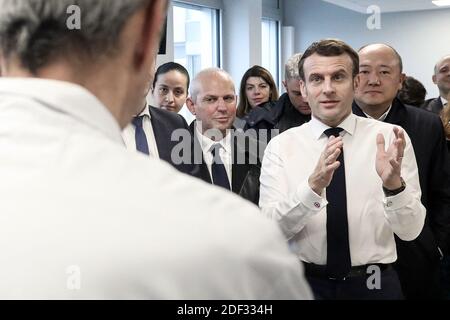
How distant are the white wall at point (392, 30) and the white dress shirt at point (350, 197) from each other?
6.80 metres

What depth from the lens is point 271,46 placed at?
8.37 metres

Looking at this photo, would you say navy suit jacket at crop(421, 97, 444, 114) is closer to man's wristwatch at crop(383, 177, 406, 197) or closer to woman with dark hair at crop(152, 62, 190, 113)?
woman with dark hair at crop(152, 62, 190, 113)

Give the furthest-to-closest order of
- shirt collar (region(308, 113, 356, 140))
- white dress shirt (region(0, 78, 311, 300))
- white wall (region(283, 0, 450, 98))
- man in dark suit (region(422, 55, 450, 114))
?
white wall (region(283, 0, 450, 98)) → man in dark suit (region(422, 55, 450, 114)) → shirt collar (region(308, 113, 356, 140)) → white dress shirt (region(0, 78, 311, 300))

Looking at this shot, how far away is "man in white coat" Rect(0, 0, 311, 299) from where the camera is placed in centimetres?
45

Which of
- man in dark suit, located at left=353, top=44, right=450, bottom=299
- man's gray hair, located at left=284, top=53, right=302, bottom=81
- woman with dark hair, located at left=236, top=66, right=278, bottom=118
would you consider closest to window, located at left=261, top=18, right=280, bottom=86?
woman with dark hair, located at left=236, top=66, right=278, bottom=118

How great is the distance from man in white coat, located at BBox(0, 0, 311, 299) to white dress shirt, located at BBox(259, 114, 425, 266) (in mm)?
1252

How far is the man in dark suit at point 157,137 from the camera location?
6.45 ft

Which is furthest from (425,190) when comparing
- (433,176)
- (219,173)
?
(219,173)

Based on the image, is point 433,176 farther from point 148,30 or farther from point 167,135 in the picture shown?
point 148,30

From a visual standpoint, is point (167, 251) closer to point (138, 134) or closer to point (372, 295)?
point (372, 295)

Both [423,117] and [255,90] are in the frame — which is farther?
[255,90]

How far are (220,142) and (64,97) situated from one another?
1.85m

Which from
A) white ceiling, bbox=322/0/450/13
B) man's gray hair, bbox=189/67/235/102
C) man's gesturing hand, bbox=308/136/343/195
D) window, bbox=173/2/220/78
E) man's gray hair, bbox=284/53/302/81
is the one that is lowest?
man's gesturing hand, bbox=308/136/343/195
